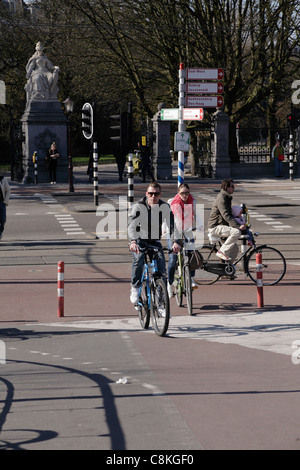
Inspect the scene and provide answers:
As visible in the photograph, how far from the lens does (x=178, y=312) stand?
1150 cm

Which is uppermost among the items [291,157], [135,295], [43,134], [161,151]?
[43,134]

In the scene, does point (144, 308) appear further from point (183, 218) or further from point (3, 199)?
point (3, 199)

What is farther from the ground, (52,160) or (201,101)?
(201,101)

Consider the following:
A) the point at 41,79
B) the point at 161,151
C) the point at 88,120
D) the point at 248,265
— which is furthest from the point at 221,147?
the point at 248,265

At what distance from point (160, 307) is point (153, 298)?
0.26 metres

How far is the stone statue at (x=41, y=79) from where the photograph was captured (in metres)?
35.5

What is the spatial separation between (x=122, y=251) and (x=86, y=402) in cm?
1049

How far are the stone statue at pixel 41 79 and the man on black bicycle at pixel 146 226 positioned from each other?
1009 inches

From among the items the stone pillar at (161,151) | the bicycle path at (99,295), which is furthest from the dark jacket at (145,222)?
the stone pillar at (161,151)

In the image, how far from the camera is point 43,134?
116 feet

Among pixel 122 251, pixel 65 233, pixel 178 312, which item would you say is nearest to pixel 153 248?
pixel 178 312

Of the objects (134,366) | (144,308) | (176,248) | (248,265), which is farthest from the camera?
→ (248,265)

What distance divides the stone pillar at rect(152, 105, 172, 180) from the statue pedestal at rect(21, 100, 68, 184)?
437 centimetres

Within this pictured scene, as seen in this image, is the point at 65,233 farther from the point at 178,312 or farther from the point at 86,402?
the point at 86,402
